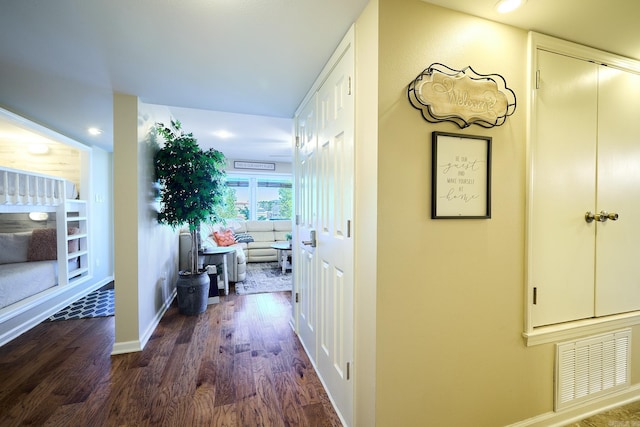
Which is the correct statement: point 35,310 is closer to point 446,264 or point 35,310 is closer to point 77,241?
point 77,241

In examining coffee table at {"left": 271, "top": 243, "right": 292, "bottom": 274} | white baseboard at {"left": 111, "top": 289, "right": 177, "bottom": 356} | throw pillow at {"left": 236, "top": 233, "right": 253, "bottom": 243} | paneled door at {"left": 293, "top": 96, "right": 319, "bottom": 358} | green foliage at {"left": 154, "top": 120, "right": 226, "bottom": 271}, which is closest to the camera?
paneled door at {"left": 293, "top": 96, "right": 319, "bottom": 358}

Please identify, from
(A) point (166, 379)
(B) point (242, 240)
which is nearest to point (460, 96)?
(A) point (166, 379)

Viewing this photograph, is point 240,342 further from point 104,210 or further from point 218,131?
point 104,210

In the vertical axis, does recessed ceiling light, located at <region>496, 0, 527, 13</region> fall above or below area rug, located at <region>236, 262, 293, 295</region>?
above

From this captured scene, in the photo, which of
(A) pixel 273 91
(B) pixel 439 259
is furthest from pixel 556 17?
(A) pixel 273 91

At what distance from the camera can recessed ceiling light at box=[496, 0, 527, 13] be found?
3.64 feet

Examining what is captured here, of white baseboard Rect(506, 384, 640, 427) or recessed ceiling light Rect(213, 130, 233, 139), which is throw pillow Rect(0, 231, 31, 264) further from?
white baseboard Rect(506, 384, 640, 427)

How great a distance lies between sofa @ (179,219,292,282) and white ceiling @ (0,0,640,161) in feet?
7.76

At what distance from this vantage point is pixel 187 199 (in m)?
2.68

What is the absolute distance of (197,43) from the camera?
1480mm

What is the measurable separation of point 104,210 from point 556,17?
555 cm

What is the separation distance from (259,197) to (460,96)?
5915 millimetres

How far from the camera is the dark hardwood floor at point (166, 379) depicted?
1503 mm

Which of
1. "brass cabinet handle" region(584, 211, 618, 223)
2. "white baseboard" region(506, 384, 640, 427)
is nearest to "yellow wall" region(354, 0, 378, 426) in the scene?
"white baseboard" region(506, 384, 640, 427)
